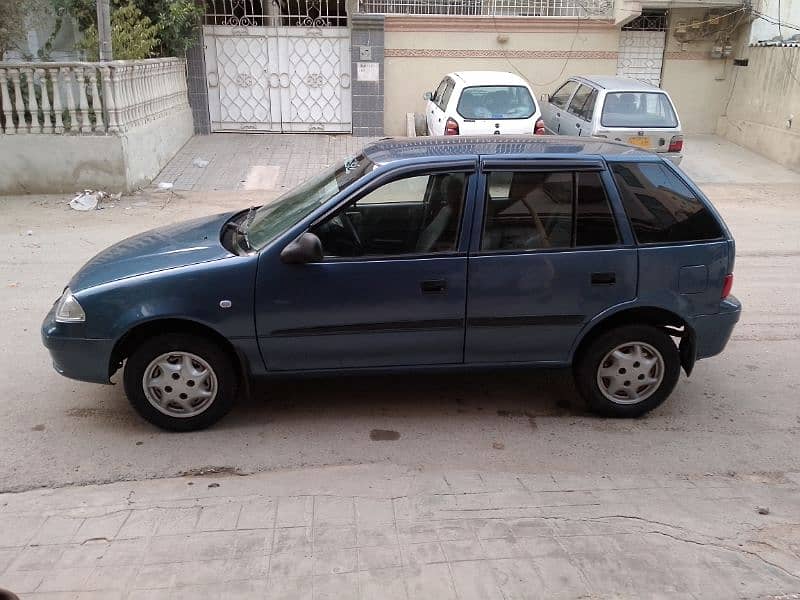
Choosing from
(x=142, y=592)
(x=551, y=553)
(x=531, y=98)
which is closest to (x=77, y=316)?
(x=142, y=592)

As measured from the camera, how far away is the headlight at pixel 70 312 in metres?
4.11

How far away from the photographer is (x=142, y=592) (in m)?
2.96

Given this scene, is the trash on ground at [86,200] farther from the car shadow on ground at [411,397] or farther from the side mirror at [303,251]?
the side mirror at [303,251]

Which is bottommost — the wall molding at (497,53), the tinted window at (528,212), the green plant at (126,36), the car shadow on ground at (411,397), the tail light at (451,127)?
the car shadow on ground at (411,397)

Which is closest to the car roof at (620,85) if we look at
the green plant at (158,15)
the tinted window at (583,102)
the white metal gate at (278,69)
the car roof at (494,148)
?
the tinted window at (583,102)

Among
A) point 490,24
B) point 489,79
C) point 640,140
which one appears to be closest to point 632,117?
point 640,140

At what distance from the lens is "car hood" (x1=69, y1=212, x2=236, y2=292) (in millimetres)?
4203

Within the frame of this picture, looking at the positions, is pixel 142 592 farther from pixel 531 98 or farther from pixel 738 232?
pixel 531 98

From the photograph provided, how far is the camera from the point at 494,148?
4531 mm

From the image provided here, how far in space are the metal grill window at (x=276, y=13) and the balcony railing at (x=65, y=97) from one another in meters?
4.62

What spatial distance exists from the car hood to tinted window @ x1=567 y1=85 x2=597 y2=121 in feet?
28.0

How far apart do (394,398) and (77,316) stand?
2059mm

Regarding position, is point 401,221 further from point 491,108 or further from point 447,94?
point 447,94

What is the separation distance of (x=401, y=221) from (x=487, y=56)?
40.3 feet
